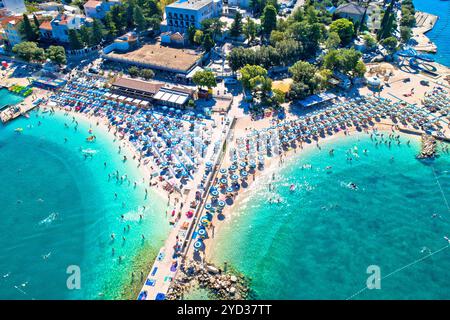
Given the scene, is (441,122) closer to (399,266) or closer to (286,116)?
(286,116)

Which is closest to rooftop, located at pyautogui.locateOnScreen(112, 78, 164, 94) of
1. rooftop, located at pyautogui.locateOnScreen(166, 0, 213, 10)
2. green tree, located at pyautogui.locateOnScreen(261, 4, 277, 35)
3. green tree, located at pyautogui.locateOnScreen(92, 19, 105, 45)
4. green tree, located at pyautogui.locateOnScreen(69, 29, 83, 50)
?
green tree, located at pyautogui.locateOnScreen(69, 29, 83, 50)

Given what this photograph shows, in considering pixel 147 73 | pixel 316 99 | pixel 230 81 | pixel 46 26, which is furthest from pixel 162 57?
pixel 316 99

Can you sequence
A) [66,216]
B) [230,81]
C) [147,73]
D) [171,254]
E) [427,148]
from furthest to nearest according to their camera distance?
1. [230,81]
2. [147,73]
3. [427,148]
4. [66,216]
5. [171,254]

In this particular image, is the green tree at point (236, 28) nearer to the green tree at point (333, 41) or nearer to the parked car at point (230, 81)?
the parked car at point (230, 81)

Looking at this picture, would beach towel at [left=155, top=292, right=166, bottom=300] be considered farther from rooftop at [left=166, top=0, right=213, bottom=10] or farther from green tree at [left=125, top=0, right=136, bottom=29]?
green tree at [left=125, top=0, right=136, bottom=29]

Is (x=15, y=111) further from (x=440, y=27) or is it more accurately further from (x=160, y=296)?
(x=440, y=27)

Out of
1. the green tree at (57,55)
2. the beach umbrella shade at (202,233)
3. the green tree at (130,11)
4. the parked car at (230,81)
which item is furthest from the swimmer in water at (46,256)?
the green tree at (130,11)

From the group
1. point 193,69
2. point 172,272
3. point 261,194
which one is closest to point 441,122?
point 261,194
